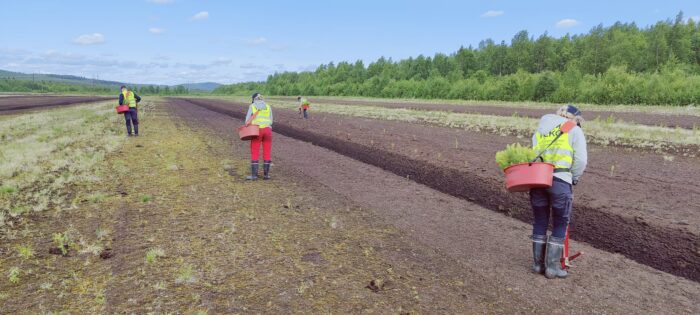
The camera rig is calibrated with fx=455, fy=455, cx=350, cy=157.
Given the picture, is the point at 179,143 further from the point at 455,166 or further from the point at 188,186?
the point at 455,166

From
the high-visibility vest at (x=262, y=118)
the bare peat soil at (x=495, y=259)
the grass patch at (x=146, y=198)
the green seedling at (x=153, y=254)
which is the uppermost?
the high-visibility vest at (x=262, y=118)

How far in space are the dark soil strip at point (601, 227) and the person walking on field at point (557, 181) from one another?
6.72 ft

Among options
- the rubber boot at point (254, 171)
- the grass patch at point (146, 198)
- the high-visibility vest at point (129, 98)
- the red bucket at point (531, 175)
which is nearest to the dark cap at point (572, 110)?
the red bucket at point (531, 175)

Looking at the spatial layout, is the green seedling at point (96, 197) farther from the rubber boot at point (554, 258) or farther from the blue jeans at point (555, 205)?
the rubber boot at point (554, 258)

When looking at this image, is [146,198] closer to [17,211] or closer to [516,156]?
[17,211]

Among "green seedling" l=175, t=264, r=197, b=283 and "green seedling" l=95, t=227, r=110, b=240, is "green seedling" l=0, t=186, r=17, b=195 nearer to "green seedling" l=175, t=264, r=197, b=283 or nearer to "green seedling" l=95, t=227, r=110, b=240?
"green seedling" l=95, t=227, r=110, b=240

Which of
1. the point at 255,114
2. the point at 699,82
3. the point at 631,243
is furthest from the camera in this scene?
the point at 699,82

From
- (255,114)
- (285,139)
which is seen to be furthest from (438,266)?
(285,139)

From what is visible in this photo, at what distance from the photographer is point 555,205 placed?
5.64 m

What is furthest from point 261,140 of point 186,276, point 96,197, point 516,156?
point 516,156

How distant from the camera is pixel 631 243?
741cm

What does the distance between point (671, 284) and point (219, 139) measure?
17317 mm

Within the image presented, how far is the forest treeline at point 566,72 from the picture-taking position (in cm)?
4788

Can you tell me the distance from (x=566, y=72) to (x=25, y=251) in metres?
63.3
